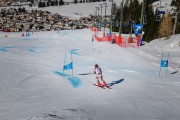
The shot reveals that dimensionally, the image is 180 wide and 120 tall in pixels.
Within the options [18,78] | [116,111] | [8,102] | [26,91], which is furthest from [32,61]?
[116,111]

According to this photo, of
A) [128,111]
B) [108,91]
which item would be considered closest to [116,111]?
[128,111]

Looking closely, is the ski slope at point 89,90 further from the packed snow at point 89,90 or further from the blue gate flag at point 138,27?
the blue gate flag at point 138,27

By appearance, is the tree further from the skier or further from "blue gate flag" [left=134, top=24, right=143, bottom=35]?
the skier

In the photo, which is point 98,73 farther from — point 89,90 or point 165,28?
point 165,28

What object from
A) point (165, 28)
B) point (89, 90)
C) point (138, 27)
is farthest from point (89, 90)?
point (165, 28)

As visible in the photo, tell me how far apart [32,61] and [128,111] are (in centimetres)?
1882

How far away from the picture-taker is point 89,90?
18.1 m

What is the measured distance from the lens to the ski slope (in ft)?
42.1

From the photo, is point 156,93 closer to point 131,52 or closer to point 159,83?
point 159,83

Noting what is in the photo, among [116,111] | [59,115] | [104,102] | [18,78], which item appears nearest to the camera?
[59,115]

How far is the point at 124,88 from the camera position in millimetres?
18844

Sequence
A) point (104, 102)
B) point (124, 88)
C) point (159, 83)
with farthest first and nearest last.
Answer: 1. point (159, 83)
2. point (124, 88)
3. point (104, 102)

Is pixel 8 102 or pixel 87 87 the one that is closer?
pixel 8 102

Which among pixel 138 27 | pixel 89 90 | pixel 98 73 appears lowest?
pixel 89 90
